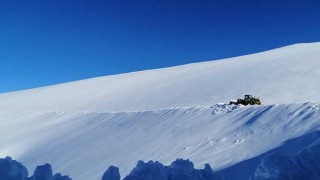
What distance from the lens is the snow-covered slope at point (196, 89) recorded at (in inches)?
1100

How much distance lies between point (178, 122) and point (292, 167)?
12493 millimetres

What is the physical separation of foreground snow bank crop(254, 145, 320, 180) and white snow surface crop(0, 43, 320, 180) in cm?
351

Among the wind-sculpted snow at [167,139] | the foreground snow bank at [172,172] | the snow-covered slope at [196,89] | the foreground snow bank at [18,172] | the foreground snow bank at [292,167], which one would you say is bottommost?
the foreground snow bank at [292,167]

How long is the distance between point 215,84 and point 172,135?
53.9 feet

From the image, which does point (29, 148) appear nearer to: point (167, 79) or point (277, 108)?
point (277, 108)

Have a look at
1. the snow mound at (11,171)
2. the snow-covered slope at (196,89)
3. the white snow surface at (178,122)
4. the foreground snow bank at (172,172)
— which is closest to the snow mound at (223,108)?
the white snow surface at (178,122)

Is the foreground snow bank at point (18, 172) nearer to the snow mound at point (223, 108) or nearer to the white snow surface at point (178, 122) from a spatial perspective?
the white snow surface at point (178, 122)

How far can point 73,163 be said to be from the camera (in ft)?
58.0

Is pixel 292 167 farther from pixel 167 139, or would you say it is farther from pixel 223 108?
pixel 223 108

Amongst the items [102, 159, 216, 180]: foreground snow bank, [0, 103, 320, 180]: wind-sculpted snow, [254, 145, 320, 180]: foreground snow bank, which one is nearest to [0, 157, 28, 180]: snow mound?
[102, 159, 216, 180]: foreground snow bank

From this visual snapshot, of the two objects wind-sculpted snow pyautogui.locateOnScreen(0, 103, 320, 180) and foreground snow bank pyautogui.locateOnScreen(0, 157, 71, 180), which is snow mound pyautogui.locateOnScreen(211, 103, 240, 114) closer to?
wind-sculpted snow pyautogui.locateOnScreen(0, 103, 320, 180)

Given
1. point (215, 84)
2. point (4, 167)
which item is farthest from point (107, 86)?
point (4, 167)

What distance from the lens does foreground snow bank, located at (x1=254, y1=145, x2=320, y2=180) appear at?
21.7 ft

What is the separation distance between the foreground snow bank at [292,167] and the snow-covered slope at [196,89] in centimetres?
1733
